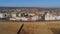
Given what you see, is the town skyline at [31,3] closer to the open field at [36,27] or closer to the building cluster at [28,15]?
the building cluster at [28,15]

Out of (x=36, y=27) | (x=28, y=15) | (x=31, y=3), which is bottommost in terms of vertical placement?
(x=36, y=27)

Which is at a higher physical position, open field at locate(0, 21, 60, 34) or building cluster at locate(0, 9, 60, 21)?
building cluster at locate(0, 9, 60, 21)

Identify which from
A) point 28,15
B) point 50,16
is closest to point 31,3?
point 28,15

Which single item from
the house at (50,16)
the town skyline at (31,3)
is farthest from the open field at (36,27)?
the town skyline at (31,3)

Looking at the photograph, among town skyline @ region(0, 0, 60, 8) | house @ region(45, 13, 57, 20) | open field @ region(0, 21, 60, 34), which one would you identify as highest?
town skyline @ region(0, 0, 60, 8)

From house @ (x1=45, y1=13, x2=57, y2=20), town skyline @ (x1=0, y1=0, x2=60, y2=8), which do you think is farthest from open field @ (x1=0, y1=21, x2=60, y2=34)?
town skyline @ (x1=0, y1=0, x2=60, y2=8)

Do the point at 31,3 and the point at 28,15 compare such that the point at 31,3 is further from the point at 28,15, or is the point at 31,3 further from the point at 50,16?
the point at 50,16

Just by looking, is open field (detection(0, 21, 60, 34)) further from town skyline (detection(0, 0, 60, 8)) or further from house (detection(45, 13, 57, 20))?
town skyline (detection(0, 0, 60, 8))

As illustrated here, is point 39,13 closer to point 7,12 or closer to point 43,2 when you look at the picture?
point 43,2
